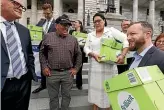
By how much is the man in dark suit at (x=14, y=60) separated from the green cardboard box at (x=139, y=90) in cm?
129

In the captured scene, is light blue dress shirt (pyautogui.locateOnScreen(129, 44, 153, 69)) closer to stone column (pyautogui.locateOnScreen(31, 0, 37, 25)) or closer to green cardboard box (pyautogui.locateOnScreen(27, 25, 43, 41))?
green cardboard box (pyautogui.locateOnScreen(27, 25, 43, 41))

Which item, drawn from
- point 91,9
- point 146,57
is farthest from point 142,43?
point 91,9

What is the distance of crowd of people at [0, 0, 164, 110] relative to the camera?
2.54m

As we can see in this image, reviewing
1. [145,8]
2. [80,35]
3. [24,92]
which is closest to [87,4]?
[145,8]

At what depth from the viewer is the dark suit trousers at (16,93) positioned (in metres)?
3.00

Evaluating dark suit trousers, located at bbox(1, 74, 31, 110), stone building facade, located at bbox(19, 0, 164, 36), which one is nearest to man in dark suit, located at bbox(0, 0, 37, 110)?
dark suit trousers, located at bbox(1, 74, 31, 110)

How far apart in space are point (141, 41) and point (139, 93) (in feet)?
2.43

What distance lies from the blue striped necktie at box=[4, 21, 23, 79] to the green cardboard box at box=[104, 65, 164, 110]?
1289mm

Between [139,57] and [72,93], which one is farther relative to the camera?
[72,93]

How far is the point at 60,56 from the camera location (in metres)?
4.11

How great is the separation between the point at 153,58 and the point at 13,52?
1.53 m

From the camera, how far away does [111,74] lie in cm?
443

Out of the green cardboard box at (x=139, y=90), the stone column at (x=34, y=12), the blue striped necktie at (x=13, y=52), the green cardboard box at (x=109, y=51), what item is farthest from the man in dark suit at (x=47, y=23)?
the stone column at (x=34, y=12)

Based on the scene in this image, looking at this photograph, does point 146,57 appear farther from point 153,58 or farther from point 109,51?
point 109,51
